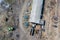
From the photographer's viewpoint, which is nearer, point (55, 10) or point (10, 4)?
point (55, 10)

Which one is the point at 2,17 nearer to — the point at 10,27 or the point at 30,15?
the point at 10,27

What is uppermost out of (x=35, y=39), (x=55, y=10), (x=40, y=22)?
(x=55, y=10)

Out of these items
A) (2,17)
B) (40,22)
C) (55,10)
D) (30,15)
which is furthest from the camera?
(2,17)

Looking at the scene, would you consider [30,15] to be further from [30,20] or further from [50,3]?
[50,3]

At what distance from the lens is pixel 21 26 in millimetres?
3365

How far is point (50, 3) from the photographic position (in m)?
2.98

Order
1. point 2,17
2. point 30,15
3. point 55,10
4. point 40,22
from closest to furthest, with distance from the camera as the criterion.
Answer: point 55,10, point 40,22, point 30,15, point 2,17

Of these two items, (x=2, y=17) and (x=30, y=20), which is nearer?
(x=30, y=20)

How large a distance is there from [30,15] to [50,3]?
1.52ft

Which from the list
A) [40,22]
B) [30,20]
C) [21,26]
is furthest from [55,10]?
[21,26]

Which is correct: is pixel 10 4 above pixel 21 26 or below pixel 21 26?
above

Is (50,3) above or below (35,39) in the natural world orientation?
above

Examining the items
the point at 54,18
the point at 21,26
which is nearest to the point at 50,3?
the point at 54,18

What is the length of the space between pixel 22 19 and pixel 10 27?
26 centimetres
